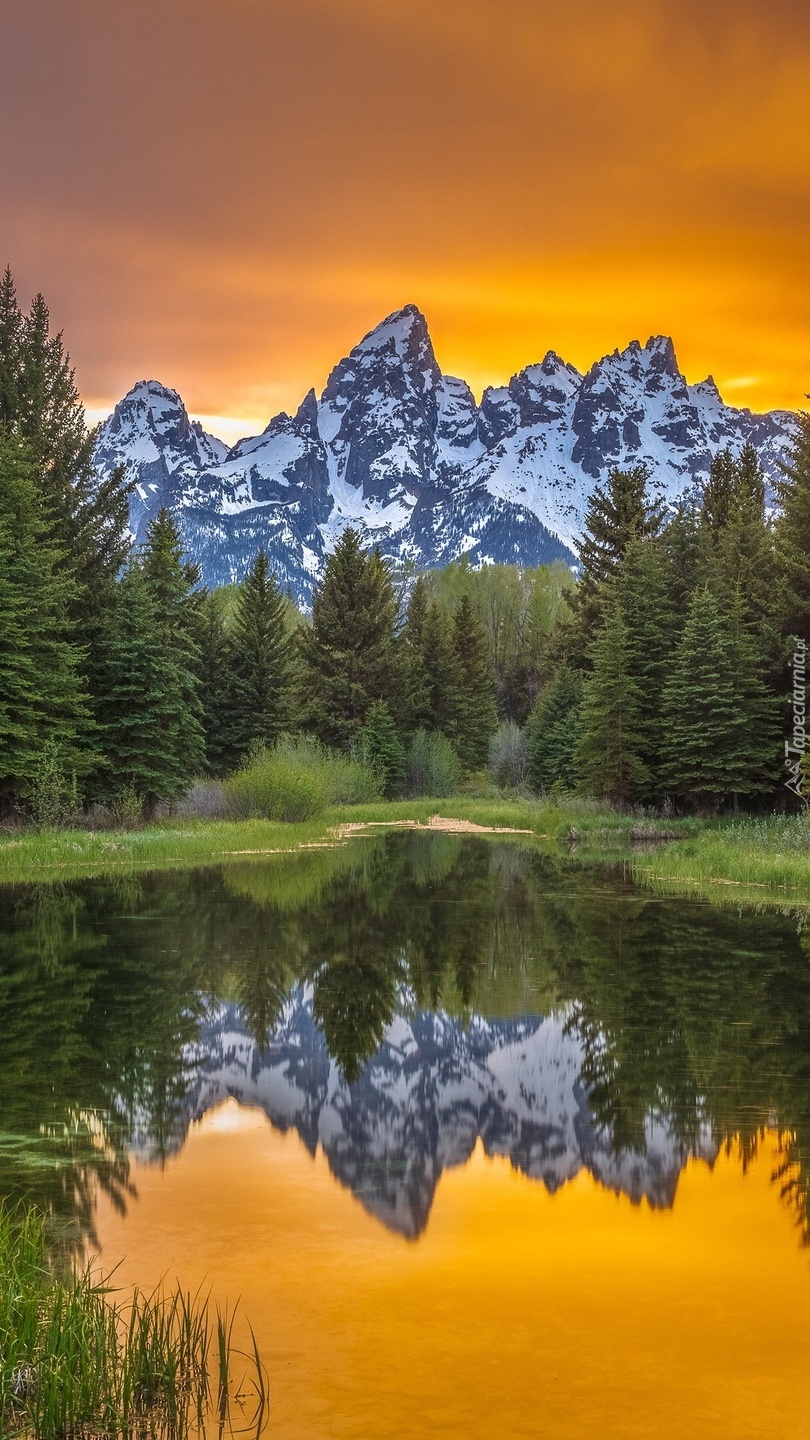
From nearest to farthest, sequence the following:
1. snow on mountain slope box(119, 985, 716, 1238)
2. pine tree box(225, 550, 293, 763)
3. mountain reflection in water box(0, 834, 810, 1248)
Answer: snow on mountain slope box(119, 985, 716, 1238) < mountain reflection in water box(0, 834, 810, 1248) < pine tree box(225, 550, 293, 763)

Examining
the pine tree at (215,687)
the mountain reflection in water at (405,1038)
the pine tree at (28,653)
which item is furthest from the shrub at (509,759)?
the mountain reflection in water at (405,1038)

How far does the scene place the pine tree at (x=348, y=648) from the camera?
6994 centimetres

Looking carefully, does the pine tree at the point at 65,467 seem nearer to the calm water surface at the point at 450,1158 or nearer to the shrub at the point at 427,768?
the calm water surface at the point at 450,1158

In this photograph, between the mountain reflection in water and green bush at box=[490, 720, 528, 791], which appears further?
green bush at box=[490, 720, 528, 791]

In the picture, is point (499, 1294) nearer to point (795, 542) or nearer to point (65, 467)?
point (795, 542)

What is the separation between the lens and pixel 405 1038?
12.4m

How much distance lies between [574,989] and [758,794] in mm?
28055

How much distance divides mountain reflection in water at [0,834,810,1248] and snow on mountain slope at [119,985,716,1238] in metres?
0.03

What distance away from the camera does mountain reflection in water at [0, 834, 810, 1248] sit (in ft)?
27.9

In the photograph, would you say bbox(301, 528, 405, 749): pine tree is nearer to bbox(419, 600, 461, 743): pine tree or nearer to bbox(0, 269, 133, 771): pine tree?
bbox(419, 600, 461, 743): pine tree

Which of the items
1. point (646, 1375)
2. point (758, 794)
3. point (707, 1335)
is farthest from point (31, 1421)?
point (758, 794)

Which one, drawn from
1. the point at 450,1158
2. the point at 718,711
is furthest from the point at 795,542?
the point at 450,1158

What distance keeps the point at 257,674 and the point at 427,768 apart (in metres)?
17.0

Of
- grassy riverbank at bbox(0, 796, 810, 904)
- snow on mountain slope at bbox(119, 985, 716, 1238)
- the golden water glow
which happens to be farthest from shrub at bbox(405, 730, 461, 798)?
the golden water glow
